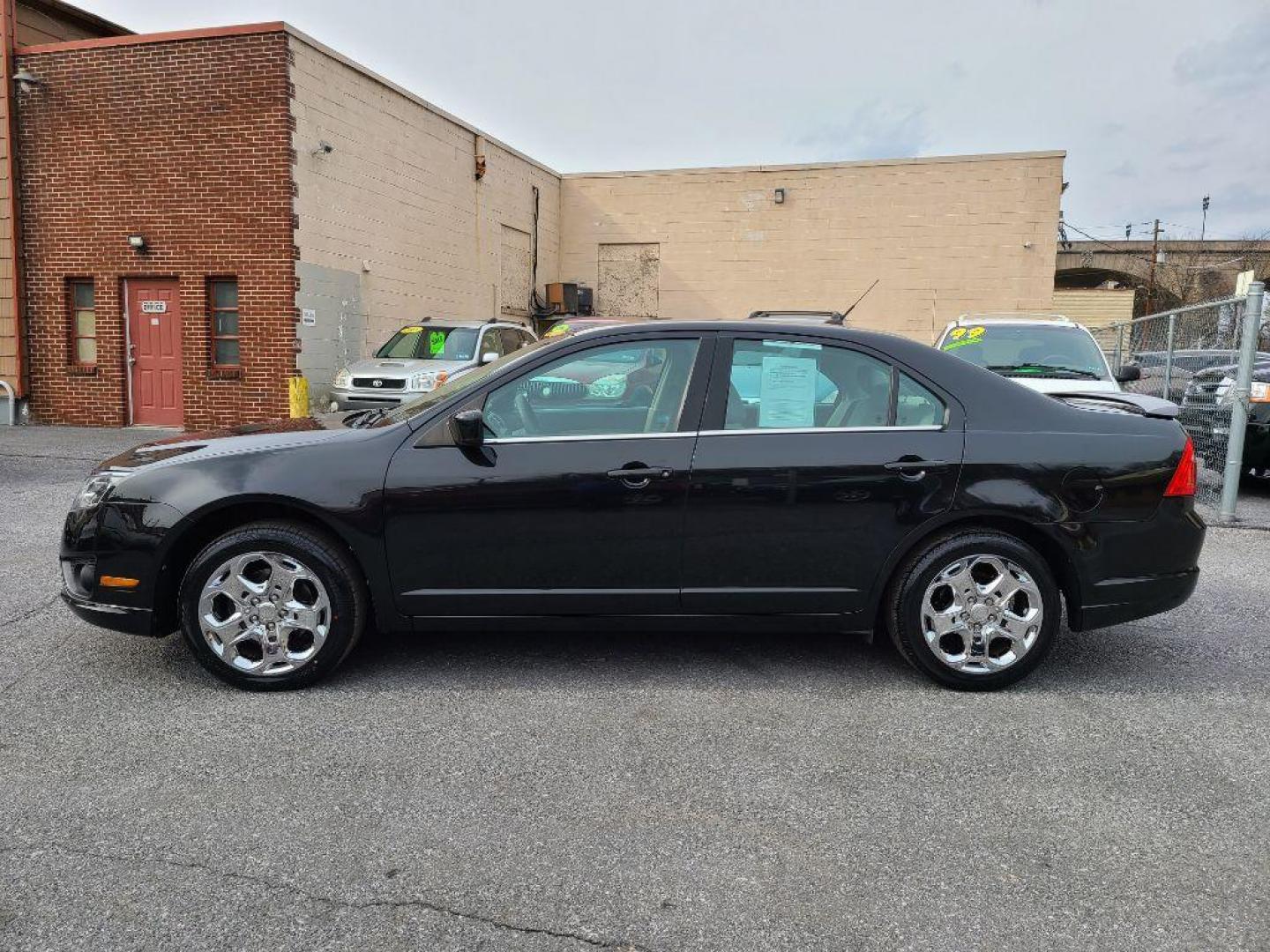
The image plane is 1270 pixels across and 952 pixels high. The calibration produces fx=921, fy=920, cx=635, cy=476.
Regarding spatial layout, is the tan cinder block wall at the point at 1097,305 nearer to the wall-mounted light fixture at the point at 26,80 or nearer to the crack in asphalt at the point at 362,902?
the wall-mounted light fixture at the point at 26,80

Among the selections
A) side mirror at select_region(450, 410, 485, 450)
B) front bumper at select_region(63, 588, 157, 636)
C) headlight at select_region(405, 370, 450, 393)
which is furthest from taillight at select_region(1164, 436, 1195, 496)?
headlight at select_region(405, 370, 450, 393)

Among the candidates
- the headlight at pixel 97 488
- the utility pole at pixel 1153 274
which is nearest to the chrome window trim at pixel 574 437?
the headlight at pixel 97 488

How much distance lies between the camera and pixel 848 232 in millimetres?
21000

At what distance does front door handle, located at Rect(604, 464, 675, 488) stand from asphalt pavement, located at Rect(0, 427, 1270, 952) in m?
0.89

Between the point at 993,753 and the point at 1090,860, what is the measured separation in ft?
2.23

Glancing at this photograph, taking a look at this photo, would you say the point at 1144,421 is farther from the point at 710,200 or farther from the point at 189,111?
the point at 710,200

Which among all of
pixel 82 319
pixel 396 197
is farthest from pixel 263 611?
pixel 396 197

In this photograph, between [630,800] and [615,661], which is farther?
[615,661]

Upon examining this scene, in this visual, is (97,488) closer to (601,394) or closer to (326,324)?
(601,394)

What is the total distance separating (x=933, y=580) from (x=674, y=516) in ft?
3.70

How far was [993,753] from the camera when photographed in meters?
3.35

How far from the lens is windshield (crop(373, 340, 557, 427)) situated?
3.99 m

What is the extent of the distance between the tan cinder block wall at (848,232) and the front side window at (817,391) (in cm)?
1741

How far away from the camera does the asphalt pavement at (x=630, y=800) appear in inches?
93.7
